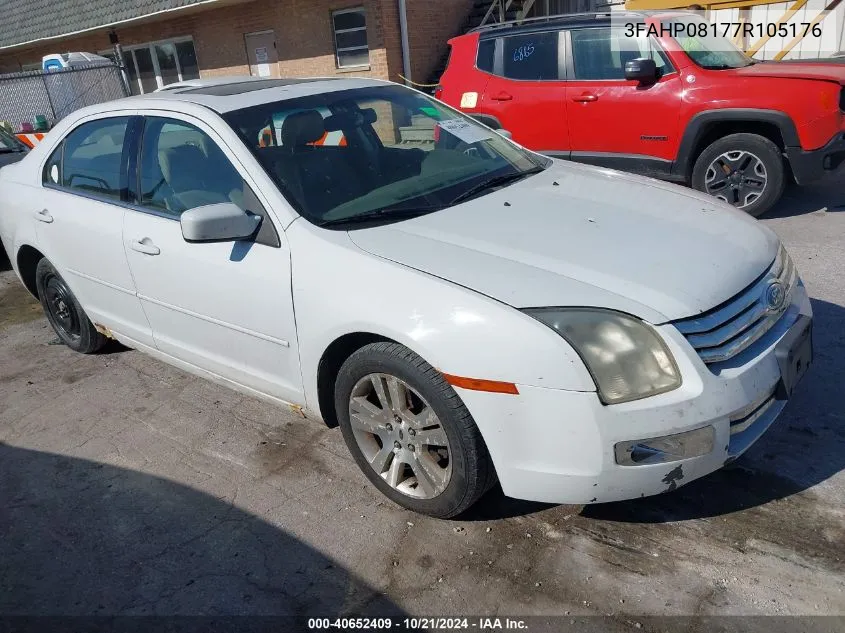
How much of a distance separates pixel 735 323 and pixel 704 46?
519 centimetres

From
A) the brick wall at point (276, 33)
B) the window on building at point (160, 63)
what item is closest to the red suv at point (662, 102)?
the brick wall at point (276, 33)

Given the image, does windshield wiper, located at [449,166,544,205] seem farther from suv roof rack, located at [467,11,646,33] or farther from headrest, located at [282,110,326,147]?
suv roof rack, located at [467,11,646,33]

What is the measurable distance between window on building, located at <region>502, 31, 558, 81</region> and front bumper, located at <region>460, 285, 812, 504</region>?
5.37 meters

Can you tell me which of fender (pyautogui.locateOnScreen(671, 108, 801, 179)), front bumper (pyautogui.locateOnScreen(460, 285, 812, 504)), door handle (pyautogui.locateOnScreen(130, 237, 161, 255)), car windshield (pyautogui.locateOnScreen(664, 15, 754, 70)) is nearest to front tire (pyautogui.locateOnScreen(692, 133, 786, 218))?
fender (pyautogui.locateOnScreen(671, 108, 801, 179))

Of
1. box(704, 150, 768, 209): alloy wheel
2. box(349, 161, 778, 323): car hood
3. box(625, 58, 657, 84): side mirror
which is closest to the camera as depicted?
box(349, 161, 778, 323): car hood

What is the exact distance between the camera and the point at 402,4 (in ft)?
41.7

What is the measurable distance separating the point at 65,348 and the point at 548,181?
3755 mm

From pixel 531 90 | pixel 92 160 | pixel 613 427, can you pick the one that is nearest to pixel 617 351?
pixel 613 427

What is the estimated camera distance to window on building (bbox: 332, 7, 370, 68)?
12945 millimetres

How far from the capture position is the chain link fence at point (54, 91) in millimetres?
13148

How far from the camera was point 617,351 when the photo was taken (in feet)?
7.85

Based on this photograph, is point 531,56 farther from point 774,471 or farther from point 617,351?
point 617,351

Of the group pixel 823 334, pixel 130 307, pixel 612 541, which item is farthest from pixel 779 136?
pixel 130 307

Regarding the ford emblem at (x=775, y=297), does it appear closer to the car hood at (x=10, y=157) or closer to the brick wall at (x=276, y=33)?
the car hood at (x=10, y=157)
